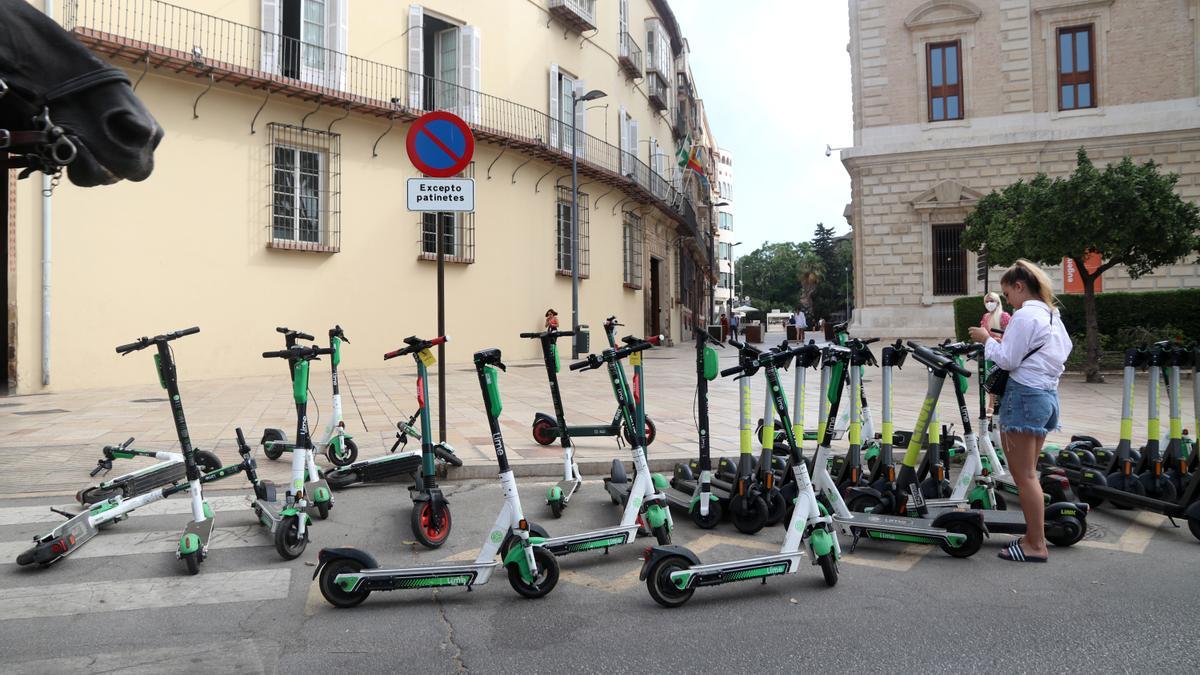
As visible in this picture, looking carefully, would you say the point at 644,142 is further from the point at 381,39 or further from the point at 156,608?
the point at 156,608

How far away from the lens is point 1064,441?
326 inches

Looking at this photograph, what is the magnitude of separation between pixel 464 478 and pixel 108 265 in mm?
9560

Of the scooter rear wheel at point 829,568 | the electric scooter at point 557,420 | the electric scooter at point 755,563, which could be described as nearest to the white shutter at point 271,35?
the electric scooter at point 557,420

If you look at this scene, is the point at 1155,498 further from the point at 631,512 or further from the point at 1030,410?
the point at 631,512

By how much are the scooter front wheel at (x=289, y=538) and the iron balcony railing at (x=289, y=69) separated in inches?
436

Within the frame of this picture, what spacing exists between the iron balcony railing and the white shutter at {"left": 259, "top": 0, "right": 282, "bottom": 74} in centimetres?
2

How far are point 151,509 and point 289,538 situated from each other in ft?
5.64

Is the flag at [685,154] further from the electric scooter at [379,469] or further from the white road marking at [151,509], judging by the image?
the white road marking at [151,509]

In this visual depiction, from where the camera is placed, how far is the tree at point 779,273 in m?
91.9

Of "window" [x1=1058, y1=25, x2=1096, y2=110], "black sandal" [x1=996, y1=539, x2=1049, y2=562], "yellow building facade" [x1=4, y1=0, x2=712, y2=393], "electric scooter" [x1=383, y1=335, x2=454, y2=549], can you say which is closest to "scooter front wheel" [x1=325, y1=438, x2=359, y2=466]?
"electric scooter" [x1=383, y1=335, x2=454, y2=549]

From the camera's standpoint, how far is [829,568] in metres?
3.97

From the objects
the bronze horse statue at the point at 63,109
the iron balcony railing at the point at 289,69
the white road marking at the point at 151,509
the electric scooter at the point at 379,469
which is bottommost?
the white road marking at the point at 151,509

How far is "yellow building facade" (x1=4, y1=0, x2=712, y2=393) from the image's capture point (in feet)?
42.2

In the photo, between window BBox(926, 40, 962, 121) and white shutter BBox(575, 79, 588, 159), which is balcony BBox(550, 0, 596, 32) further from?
window BBox(926, 40, 962, 121)
